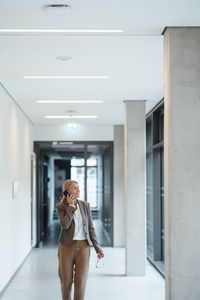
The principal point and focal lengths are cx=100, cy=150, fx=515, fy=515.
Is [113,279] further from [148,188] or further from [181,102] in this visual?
[181,102]

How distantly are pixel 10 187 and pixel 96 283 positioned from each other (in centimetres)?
221

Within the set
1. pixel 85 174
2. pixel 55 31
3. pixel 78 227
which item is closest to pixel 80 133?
pixel 85 174

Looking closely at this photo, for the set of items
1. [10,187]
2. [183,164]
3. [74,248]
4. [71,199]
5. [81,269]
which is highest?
[183,164]

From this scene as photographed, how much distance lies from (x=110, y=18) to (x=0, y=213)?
4.03 m

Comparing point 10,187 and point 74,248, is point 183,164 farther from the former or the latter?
point 10,187

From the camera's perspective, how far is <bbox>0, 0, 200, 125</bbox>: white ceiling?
14.9 feet

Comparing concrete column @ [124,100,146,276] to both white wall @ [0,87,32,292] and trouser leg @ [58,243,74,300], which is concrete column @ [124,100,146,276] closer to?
white wall @ [0,87,32,292]

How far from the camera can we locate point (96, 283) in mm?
8812

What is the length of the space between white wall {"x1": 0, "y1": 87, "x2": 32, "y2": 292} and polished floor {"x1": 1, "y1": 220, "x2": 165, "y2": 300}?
24cm

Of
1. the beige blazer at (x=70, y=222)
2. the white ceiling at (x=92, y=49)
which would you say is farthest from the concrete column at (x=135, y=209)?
the beige blazer at (x=70, y=222)

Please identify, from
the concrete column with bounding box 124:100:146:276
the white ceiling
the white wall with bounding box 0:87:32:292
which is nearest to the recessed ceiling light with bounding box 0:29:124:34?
A: the white ceiling

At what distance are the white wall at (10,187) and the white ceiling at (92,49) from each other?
0.51m

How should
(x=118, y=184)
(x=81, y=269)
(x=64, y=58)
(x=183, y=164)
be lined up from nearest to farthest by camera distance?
(x=183, y=164)
(x=81, y=269)
(x=64, y=58)
(x=118, y=184)

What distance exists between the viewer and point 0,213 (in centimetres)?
777
